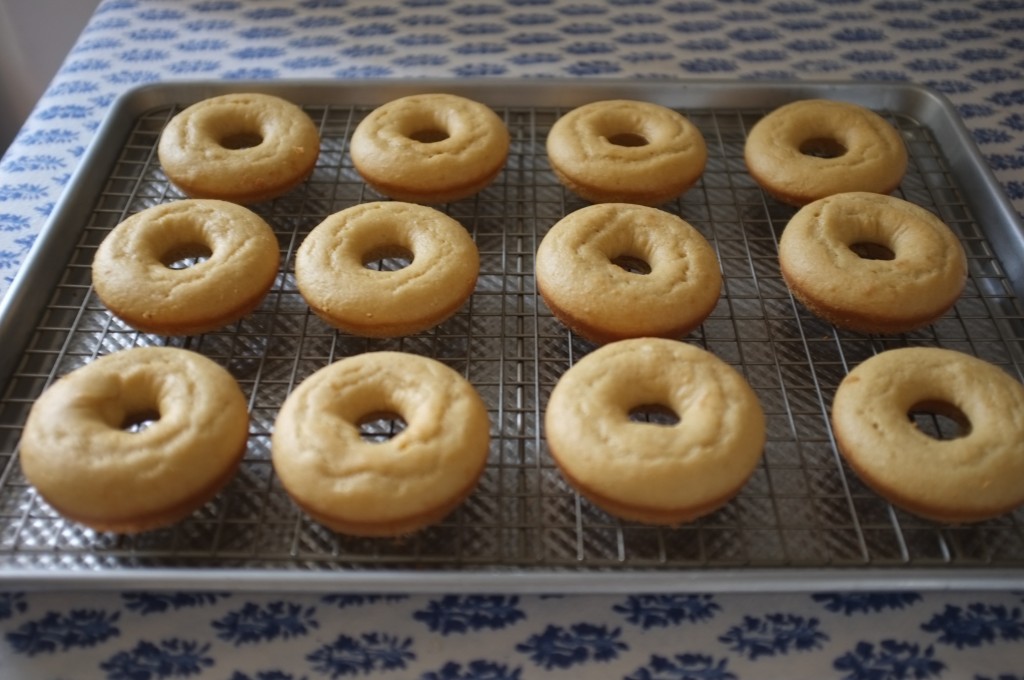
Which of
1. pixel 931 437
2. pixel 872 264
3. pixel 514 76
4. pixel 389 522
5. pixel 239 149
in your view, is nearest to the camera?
pixel 389 522

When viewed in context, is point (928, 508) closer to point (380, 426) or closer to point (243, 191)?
point (380, 426)

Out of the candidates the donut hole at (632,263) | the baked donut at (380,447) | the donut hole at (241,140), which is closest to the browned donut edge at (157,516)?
the baked donut at (380,447)

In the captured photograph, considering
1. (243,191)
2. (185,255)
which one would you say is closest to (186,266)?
(185,255)

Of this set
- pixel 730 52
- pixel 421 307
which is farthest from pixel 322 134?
pixel 730 52

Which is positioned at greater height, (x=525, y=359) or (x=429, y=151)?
(x=429, y=151)

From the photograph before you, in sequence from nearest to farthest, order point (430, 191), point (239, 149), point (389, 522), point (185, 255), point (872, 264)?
point (389, 522)
point (872, 264)
point (185, 255)
point (430, 191)
point (239, 149)

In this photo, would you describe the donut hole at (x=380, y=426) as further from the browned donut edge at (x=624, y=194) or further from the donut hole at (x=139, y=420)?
the browned donut edge at (x=624, y=194)

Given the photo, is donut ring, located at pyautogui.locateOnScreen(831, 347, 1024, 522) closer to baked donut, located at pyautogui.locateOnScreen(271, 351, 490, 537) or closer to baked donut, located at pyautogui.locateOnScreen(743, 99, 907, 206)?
baked donut, located at pyautogui.locateOnScreen(743, 99, 907, 206)
